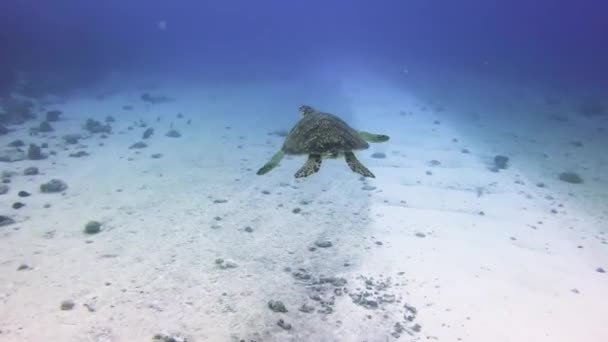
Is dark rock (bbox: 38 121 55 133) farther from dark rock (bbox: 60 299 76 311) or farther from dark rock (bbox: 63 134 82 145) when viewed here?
dark rock (bbox: 60 299 76 311)

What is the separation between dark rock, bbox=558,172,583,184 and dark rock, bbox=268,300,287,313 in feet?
44.3

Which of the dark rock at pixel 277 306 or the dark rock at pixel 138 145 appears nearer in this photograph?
the dark rock at pixel 277 306

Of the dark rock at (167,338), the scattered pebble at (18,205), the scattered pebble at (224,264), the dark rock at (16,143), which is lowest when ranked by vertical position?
the dark rock at (167,338)

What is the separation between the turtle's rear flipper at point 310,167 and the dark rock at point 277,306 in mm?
2953

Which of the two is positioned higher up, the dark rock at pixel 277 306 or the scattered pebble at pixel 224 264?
the scattered pebble at pixel 224 264

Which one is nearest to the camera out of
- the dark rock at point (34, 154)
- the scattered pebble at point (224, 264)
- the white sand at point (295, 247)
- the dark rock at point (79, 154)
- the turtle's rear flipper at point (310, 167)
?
the turtle's rear flipper at point (310, 167)

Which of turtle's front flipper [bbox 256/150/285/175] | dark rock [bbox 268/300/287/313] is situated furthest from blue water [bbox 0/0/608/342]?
turtle's front flipper [bbox 256/150/285/175]

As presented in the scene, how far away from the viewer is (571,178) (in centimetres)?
1498

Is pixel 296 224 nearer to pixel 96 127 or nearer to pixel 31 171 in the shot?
pixel 31 171

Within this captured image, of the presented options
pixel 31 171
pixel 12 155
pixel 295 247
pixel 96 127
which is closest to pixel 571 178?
pixel 295 247

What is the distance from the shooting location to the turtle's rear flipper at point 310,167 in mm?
5289

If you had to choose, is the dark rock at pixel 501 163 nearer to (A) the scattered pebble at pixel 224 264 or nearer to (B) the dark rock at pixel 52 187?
(A) the scattered pebble at pixel 224 264

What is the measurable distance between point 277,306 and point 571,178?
13.7 m

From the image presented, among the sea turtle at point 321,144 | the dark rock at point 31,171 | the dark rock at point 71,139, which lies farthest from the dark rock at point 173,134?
the sea turtle at point 321,144
